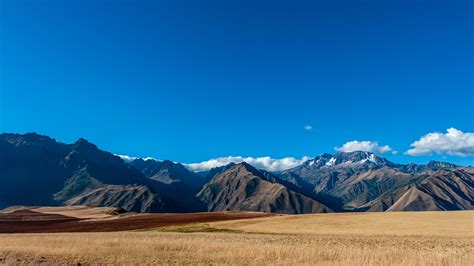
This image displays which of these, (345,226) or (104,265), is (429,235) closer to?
(345,226)

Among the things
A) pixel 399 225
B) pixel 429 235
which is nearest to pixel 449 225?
pixel 399 225

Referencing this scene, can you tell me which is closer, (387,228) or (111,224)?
(387,228)

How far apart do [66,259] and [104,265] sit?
5474mm

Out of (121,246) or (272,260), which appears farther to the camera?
(121,246)

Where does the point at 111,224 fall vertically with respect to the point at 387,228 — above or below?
below

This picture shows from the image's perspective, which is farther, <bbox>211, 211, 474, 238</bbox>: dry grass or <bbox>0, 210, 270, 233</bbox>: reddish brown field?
<bbox>0, 210, 270, 233</bbox>: reddish brown field

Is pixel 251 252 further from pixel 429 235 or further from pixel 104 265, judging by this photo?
pixel 429 235

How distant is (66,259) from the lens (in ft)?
99.5

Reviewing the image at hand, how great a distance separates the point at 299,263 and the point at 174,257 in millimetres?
9952

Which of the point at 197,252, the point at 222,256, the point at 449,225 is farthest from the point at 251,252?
the point at 449,225

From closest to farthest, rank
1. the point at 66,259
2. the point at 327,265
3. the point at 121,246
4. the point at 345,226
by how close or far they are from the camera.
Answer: the point at 327,265, the point at 66,259, the point at 121,246, the point at 345,226

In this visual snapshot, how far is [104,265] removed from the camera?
26656 millimetres

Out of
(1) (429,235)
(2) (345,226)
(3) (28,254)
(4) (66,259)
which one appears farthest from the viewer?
(2) (345,226)

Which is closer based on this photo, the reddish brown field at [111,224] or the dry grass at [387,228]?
the dry grass at [387,228]
